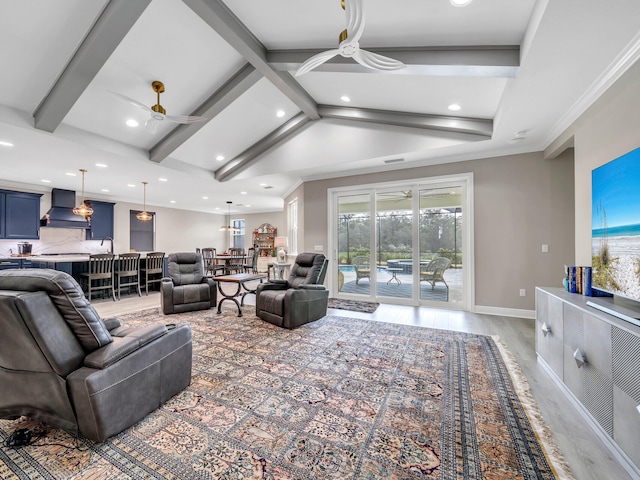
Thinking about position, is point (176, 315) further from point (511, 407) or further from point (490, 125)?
point (490, 125)

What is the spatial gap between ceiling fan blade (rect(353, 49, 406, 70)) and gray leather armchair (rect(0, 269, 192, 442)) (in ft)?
8.33

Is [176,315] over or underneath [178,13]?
underneath

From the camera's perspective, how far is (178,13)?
2627 mm

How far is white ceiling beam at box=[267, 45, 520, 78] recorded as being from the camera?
7.82ft

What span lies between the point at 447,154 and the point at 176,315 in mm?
5086

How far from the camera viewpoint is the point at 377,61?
2293 mm

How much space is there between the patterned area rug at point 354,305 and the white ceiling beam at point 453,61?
3.46 metres

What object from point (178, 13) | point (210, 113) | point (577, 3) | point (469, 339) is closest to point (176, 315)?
point (210, 113)

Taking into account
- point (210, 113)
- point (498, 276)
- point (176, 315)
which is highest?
point (210, 113)

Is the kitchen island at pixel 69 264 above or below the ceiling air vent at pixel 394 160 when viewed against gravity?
below

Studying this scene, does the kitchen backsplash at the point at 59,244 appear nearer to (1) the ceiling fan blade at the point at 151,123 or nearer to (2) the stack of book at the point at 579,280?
(1) the ceiling fan blade at the point at 151,123

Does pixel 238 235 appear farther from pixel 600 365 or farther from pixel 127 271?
pixel 600 365

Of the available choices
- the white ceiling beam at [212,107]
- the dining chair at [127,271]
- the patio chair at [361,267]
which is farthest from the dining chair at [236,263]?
the patio chair at [361,267]

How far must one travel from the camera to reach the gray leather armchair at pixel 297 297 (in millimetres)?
3584
